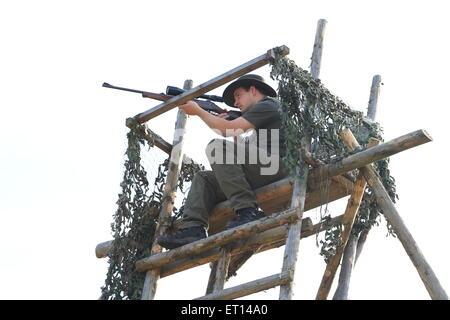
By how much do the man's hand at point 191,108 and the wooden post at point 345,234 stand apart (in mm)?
1612

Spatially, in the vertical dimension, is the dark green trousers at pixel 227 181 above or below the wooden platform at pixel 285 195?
above

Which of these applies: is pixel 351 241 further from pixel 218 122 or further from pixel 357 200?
pixel 218 122

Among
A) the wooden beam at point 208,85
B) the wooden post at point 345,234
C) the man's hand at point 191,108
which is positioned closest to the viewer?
the wooden beam at point 208,85

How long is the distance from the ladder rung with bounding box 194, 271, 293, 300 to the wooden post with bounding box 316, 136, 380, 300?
1289 mm

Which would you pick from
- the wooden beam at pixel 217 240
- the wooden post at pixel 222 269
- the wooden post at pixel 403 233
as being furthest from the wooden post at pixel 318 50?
the wooden post at pixel 222 269

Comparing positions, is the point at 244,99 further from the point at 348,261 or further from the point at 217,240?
the point at 348,261

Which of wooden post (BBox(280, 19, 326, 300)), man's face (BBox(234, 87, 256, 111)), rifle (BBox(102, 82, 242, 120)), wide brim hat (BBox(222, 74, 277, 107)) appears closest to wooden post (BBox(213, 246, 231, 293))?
wooden post (BBox(280, 19, 326, 300))

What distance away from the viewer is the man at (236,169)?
27.7 ft

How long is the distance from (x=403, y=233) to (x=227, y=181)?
160 cm

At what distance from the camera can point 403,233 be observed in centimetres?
802

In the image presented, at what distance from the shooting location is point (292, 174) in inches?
327

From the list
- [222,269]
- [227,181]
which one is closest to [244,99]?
[227,181]

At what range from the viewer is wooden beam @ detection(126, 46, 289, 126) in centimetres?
859

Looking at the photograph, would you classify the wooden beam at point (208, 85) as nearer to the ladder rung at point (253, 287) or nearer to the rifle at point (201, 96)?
the rifle at point (201, 96)
